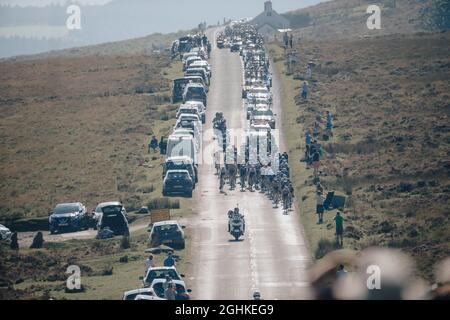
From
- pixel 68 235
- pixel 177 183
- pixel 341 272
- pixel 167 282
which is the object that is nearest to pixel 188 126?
pixel 177 183

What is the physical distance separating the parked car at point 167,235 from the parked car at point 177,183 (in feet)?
43.0

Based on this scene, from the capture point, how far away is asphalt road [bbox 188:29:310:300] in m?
45.2

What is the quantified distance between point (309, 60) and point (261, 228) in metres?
70.8

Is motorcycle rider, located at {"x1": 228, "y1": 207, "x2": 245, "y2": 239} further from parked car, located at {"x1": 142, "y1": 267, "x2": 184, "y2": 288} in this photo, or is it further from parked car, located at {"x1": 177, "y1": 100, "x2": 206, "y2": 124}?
parked car, located at {"x1": 177, "y1": 100, "x2": 206, "y2": 124}

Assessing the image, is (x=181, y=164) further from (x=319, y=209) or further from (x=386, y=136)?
(x=386, y=136)

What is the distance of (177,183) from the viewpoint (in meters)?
69.6

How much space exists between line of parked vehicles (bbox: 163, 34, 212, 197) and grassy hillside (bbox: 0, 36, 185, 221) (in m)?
1.59

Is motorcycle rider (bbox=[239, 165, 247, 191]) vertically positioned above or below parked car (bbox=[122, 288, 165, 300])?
above

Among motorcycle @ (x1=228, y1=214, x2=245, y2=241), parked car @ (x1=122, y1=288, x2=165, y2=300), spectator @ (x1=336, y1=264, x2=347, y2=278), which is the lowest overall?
parked car @ (x1=122, y1=288, x2=165, y2=300)

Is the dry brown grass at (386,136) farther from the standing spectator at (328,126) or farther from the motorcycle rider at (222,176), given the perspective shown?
the motorcycle rider at (222,176)

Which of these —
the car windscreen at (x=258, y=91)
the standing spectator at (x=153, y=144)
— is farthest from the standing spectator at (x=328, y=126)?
the car windscreen at (x=258, y=91)

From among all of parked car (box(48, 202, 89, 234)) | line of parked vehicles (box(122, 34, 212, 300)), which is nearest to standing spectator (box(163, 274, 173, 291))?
line of parked vehicles (box(122, 34, 212, 300))

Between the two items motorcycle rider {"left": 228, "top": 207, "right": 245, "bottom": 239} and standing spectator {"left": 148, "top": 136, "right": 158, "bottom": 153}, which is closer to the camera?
motorcycle rider {"left": 228, "top": 207, "right": 245, "bottom": 239}

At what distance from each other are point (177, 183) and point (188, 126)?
46.2ft
